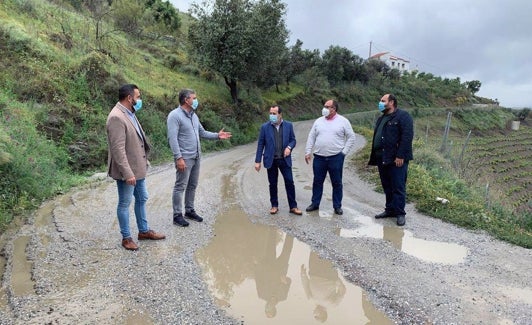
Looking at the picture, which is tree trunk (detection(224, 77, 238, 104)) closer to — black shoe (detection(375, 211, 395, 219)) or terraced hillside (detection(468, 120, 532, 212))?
terraced hillside (detection(468, 120, 532, 212))

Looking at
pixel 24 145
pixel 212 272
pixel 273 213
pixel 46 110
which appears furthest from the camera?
pixel 46 110

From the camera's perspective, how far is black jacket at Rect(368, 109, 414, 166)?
5953 millimetres

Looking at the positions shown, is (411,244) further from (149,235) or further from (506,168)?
(506,168)

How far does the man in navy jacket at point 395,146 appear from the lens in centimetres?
597

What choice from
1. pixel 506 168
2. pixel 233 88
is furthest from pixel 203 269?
pixel 506 168

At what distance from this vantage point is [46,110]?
988 centimetres

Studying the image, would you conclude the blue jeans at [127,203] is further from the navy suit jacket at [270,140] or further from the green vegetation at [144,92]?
the navy suit jacket at [270,140]

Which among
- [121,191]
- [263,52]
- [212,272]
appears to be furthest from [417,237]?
[263,52]

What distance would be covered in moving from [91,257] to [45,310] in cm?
113

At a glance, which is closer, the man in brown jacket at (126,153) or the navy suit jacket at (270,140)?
the man in brown jacket at (126,153)

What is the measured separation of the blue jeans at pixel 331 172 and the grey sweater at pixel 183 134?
2052 mm

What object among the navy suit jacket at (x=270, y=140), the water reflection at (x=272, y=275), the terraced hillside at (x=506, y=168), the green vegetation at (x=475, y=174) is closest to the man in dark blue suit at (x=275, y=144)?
the navy suit jacket at (x=270, y=140)

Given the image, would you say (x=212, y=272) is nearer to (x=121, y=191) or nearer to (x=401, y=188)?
(x=121, y=191)

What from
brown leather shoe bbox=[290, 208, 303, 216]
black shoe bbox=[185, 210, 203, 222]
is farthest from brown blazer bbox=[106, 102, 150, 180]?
brown leather shoe bbox=[290, 208, 303, 216]
